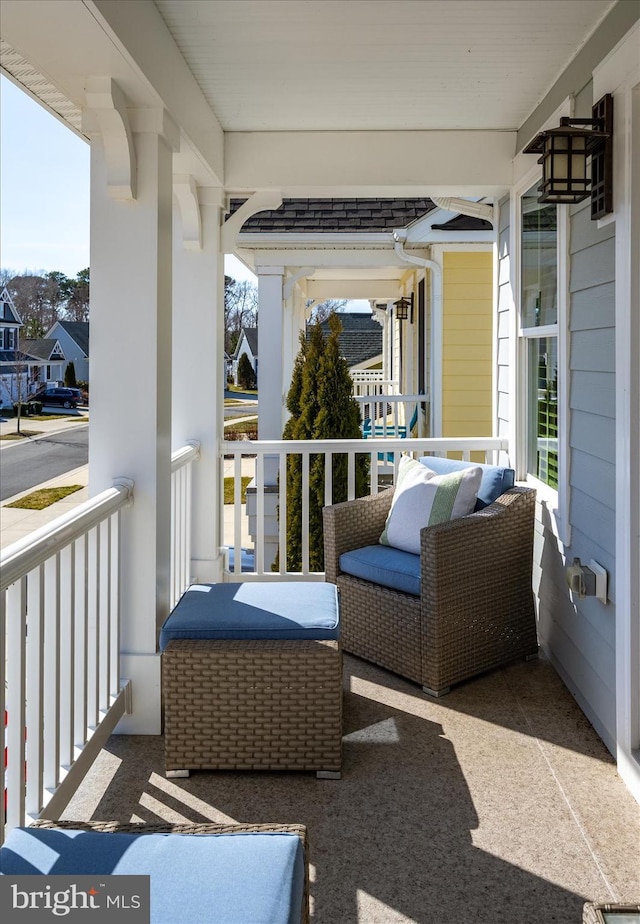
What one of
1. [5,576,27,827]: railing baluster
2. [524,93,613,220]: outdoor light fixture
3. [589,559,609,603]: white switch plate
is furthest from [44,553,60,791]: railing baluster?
[524,93,613,220]: outdoor light fixture

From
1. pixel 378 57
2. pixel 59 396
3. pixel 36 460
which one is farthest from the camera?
pixel 378 57

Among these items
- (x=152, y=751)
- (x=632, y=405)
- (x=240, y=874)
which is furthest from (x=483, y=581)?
(x=240, y=874)

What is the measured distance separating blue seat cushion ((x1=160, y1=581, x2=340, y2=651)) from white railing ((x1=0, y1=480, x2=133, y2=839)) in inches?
11.0

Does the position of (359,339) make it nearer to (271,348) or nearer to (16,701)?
(271,348)

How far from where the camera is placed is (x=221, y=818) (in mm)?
2557

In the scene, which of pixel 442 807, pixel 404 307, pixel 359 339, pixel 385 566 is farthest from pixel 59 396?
pixel 359 339

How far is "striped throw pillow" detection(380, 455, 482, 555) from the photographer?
3955mm

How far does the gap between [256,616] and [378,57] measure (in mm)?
2253

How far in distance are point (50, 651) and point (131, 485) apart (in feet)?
2.70

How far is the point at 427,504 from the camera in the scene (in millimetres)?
4004

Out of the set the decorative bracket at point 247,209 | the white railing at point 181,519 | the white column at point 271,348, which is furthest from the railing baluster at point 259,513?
the white column at point 271,348

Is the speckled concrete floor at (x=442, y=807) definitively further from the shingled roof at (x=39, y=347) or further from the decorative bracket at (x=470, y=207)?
the decorative bracket at (x=470, y=207)

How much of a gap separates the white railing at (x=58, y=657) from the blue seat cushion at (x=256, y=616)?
0.91 ft

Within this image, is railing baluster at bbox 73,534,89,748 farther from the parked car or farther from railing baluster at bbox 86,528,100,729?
the parked car
